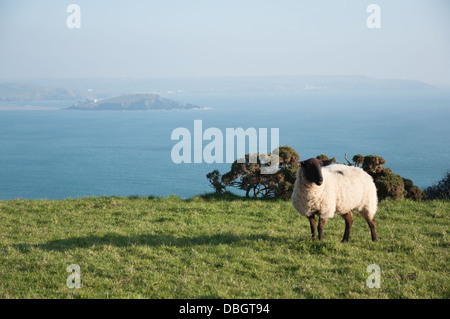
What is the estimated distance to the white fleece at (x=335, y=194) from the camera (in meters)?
9.82

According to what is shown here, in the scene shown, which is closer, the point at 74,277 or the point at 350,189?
the point at 74,277

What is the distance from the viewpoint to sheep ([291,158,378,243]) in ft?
31.8

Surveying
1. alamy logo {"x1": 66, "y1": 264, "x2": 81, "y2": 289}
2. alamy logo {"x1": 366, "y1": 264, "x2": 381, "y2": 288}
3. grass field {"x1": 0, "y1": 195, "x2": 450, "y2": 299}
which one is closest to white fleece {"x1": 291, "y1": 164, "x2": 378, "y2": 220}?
grass field {"x1": 0, "y1": 195, "x2": 450, "y2": 299}

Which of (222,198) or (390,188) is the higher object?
(390,188)

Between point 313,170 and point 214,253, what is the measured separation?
125 inches

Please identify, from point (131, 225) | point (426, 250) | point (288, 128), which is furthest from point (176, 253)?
point (288, 128)

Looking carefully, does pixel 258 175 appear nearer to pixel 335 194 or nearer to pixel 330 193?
pixel 335 194

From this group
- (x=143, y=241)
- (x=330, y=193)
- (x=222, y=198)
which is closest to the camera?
(x=330, y=193)

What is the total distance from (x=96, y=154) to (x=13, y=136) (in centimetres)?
6388

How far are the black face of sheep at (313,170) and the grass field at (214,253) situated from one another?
5.70 ft

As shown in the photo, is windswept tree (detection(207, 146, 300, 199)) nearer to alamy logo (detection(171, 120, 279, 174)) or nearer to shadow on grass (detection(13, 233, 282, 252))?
shadow on grass (detection(13, 233, 282, 252))

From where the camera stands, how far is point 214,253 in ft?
30.7

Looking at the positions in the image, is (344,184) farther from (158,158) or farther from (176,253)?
(158,158)

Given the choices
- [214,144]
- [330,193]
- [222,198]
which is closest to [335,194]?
Answer: [330,193]
